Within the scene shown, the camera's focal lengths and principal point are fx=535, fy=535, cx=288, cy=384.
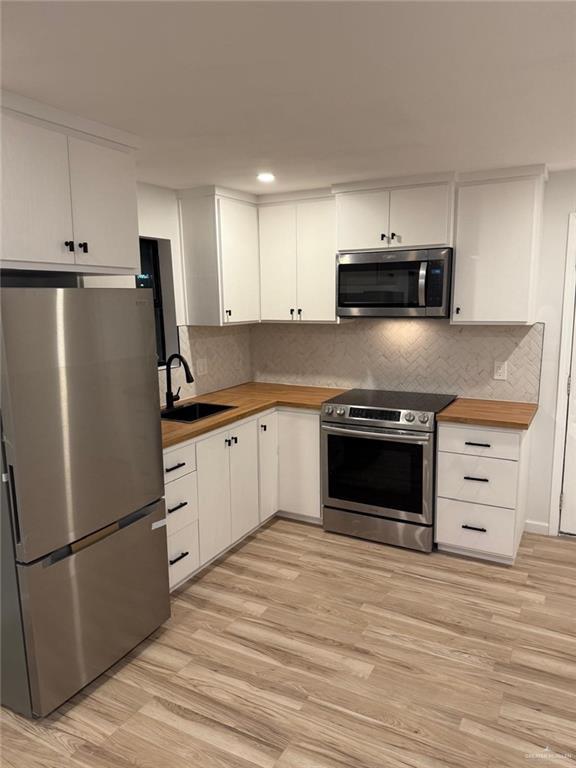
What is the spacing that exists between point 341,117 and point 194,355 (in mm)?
2128

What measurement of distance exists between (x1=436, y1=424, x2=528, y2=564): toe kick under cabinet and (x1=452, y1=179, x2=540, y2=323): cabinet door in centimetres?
75

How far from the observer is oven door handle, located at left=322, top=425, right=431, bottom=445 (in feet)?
10.8

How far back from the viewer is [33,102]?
2.02m

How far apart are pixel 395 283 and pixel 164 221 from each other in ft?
5.22

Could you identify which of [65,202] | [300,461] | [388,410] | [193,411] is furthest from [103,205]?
[300,461]

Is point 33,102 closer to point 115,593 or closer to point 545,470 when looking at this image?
point 115,593

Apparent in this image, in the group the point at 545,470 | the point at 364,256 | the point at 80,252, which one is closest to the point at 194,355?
the point at 364,256

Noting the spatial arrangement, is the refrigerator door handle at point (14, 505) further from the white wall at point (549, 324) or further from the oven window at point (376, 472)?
the white wall at point (549, 324)

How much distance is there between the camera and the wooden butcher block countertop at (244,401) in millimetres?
2945

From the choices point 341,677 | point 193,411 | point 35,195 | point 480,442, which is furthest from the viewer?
point 193,411

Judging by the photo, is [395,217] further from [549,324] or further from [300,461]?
[300,461]

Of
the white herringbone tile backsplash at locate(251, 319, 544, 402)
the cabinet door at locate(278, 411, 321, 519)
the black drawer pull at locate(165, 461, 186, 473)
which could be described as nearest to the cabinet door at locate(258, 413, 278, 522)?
the cabinet door at locate(278, 411, 321, 519)

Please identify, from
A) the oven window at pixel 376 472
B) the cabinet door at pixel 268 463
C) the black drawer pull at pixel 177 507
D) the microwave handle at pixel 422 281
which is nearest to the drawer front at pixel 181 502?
the black drawer pull at pixel 177 507

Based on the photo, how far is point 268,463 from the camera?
3.76 m
